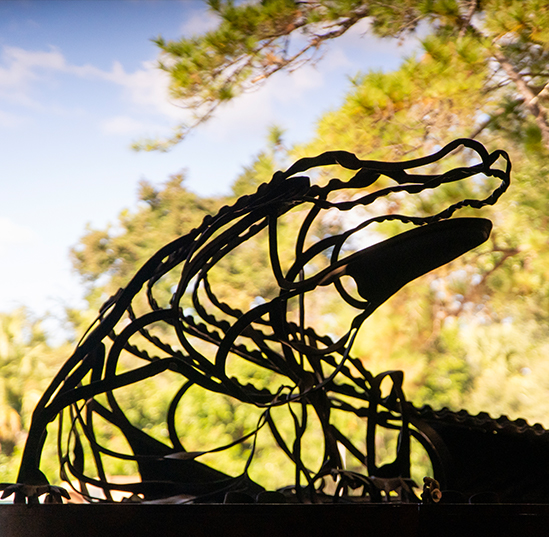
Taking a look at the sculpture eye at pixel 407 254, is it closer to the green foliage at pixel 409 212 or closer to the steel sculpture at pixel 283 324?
the steel sculpture at pixel 283 324

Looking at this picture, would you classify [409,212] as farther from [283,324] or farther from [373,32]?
[283,324]

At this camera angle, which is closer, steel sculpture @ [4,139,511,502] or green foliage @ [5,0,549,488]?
steel sculpture @ [4,139,511,502]

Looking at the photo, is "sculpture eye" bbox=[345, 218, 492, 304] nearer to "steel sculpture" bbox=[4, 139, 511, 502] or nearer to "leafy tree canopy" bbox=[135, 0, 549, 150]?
"steel sculpture" bbox=[4, 139, 511, 502]

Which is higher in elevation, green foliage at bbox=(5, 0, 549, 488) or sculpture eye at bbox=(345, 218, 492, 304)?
green foliage at bbox=(5, 0, 549, 488)

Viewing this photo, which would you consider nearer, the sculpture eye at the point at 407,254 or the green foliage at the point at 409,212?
the sculpture eye at the point at 407,254

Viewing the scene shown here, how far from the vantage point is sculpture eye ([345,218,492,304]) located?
1.88ft

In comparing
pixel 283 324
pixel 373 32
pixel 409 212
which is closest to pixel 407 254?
pixel 283 324

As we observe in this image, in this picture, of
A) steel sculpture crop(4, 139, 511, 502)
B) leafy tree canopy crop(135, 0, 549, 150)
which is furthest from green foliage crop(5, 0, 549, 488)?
steel sculpture crop(4, 139, 511, 502)

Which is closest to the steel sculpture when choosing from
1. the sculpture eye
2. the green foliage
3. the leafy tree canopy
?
the sculpture eye

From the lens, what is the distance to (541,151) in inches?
85.2

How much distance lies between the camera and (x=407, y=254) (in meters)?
0.58

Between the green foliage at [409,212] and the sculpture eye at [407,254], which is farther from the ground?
the green foliage at [409,212]

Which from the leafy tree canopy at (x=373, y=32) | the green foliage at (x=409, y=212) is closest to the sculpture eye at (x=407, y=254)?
the green foliage at (x=409, y=212)

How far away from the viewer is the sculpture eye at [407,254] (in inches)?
22.6
